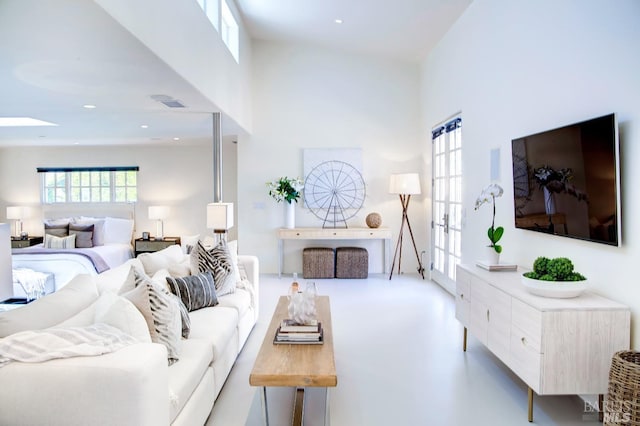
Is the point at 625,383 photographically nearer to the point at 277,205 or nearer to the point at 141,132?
the point at 277,205

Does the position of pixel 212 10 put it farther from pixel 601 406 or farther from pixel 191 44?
pixel 601 406

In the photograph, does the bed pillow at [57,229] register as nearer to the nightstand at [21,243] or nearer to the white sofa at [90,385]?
the nightstand at [21,243]

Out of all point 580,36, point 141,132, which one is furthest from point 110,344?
point 141,132

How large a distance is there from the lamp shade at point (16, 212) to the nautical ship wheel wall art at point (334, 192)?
17.5 ft

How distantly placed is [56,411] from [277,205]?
5514 millimetres

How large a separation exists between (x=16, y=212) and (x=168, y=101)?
5.49 metres

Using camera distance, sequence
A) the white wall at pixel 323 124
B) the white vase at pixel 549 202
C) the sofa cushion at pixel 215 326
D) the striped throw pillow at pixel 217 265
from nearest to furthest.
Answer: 1. the sofa cushion at pixel 215 326
2. the white vase at pixel 549 202
3. the striped throw pillow at pixel 217 265
4. the white wall at pixel 323 124

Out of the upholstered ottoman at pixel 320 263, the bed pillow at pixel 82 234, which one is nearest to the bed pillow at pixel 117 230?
the bed pillow at pixel 82 234

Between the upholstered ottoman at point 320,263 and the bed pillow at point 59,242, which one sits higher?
the bed pillow at point 59,242

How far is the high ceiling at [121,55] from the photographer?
2.42 metres

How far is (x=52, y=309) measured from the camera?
202 cm

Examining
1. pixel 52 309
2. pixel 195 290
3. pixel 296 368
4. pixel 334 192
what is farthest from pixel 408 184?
pixel 52 309

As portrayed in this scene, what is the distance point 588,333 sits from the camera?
2.31 metres

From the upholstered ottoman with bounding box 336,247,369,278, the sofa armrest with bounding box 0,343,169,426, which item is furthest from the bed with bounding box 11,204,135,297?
the sofa armrest with bounding box 0,343,169,426
